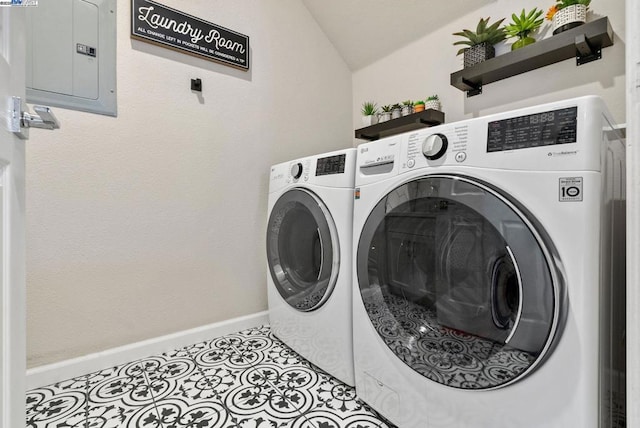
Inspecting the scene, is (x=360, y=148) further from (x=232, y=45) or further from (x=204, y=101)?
(x=232, y=45)

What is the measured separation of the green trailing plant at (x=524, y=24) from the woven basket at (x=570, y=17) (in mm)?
106

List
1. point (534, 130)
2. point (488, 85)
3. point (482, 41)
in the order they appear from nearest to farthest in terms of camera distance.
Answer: point (534, 130) < point (482, 41) < point (488, 85)

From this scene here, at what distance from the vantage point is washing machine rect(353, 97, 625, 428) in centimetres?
67

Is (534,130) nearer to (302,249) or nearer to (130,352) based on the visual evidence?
(302,249)

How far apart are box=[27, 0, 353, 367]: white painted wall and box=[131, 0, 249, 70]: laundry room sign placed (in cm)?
4

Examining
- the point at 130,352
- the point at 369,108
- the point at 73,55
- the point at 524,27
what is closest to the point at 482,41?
the point at 524,27

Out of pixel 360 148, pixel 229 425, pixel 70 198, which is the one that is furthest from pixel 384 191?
pixel 70 198

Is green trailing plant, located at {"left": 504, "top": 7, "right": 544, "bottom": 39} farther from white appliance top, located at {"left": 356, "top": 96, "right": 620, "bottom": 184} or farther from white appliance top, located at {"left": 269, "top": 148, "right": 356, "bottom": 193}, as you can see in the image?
white appliance top, located at {"left": 269, "top": 148, "right": 356, "bottom": 193}

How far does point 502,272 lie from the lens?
2.53 feet

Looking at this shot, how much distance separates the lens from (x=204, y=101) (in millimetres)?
1713

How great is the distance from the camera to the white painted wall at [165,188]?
1.34 meters

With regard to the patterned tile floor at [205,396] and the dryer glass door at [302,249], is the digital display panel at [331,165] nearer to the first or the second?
the dryer glass door at [302,249]

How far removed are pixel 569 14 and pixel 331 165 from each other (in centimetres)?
115

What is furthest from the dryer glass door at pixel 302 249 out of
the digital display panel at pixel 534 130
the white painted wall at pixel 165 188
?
the digital display panel at pixel 534 130
